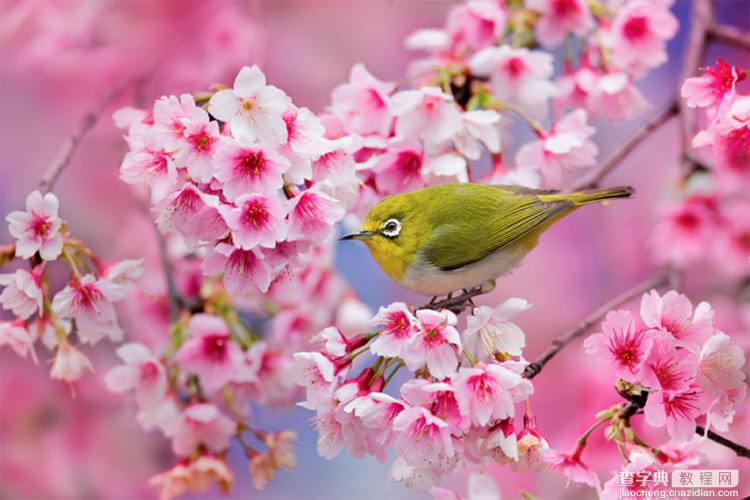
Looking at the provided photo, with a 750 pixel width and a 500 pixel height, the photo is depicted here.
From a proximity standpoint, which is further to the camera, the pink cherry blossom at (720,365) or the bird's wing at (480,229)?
the bird's wing at (480,229)

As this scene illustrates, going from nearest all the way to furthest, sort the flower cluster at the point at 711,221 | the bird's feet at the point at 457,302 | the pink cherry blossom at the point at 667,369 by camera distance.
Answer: the pink cherry blossom at the point at 667,369
the bird's feet at the point at 457,302
the flower cluster at the point at 711,221

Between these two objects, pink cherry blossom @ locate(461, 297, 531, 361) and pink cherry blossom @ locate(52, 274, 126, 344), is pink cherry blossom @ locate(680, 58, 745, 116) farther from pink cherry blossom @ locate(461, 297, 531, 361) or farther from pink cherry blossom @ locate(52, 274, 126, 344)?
pink cherry blossom @ locate(52, 274, 126, 344)

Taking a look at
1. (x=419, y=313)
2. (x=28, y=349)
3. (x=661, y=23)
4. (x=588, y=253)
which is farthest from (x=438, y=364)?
(x=588, y=253)

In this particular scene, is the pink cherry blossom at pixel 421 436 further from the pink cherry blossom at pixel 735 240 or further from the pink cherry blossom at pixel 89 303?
the pink cherry blossom at pixel 735 240

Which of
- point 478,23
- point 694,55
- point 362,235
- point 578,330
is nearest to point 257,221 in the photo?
point 362,235

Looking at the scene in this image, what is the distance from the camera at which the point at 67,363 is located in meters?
0.57

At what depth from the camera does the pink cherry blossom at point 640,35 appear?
0.68 meters

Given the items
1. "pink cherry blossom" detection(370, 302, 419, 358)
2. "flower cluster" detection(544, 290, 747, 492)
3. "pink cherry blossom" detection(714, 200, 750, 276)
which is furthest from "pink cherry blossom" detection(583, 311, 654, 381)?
"pink cherry blossom" detection(714, 200, 750, 276)

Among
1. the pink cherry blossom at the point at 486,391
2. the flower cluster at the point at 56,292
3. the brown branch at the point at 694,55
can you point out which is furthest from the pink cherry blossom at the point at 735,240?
the flower cluster at the point at 56,292

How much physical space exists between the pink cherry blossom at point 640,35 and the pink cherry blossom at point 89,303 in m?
0.43

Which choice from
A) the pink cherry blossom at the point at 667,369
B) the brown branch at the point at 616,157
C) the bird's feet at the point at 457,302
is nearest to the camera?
the pink cherry blossom at the point at 667,369

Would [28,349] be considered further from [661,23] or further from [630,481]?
[661,23]

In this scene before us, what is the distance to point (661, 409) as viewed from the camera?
1.47ft

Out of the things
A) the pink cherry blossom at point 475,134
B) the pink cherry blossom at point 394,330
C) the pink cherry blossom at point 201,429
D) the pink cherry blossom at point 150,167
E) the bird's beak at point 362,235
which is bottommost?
the pink cherry blossom at point 201,429
